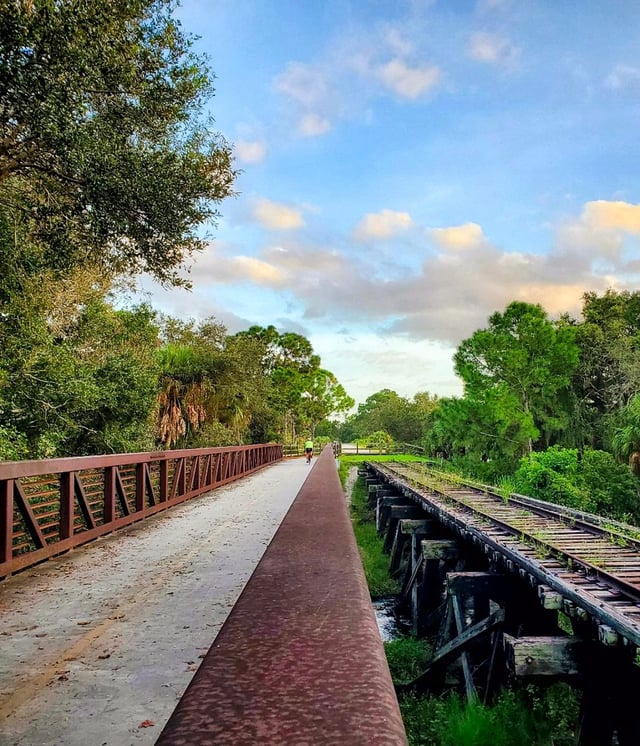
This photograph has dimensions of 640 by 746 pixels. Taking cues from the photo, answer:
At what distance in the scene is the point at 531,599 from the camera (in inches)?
235

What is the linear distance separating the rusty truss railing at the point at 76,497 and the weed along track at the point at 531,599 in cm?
408

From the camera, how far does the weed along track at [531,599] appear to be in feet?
14.1

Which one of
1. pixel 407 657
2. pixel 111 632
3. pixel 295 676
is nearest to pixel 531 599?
pixel 407 657

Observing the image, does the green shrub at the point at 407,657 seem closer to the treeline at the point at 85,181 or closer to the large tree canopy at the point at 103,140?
the treeline at the point at 85,181

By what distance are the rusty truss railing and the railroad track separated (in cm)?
453

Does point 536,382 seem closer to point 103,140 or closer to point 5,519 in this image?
point 103,140

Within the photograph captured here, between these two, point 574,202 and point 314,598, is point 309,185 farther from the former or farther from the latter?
point 314,598

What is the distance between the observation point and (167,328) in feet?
97.5

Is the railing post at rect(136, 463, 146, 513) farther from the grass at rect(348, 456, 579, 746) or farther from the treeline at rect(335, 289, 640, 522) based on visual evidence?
the treeline at rect(335, 289, 640, 522)

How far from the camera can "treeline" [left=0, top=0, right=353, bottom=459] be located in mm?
6988

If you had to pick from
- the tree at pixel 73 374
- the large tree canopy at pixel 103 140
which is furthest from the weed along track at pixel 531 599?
the tree at pixel 73 374

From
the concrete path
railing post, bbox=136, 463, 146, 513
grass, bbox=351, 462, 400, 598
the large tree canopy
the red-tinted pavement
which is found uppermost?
the large tree canopy

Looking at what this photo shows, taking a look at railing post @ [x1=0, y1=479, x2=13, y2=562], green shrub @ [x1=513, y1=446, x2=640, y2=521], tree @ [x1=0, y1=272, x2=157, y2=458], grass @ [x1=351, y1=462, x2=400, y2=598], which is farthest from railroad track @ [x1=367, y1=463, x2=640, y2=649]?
green shrub @ [x1=513, y1=446, x2=640, y2=521]

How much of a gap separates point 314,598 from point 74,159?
25.1 ft
